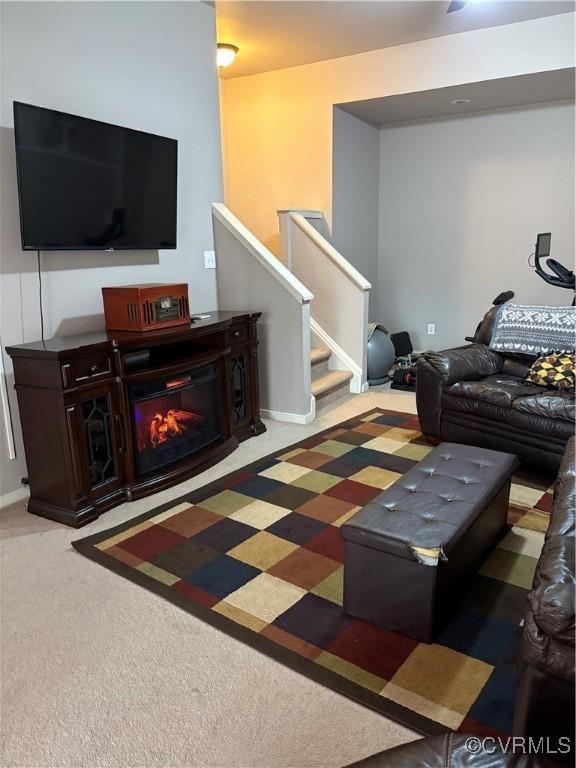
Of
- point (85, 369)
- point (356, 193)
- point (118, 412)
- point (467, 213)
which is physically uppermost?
point (356, 193)

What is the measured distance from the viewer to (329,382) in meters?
4.79

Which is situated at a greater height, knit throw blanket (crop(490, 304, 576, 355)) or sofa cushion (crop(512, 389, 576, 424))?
knit throw blanket (crop(490, 304, 576, 355))

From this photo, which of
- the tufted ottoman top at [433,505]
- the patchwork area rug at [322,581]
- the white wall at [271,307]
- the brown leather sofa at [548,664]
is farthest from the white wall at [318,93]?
the brown leather sofa at [548,664]

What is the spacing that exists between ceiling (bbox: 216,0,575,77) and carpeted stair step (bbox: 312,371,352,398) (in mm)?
2753

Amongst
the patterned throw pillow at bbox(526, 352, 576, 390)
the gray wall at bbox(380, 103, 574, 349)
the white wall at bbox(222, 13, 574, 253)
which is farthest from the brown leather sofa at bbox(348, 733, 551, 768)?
the gray wall at bbox(380, 103, 574, 349)

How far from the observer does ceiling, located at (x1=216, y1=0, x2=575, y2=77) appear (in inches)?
157

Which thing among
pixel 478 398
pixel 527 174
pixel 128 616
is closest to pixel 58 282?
pixel 128 616

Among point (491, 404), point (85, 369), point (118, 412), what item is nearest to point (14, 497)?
point (118, 412)

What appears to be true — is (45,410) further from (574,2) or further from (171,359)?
(574,2)

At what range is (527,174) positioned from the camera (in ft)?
17.7

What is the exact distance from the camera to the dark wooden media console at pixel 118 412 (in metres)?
2.68

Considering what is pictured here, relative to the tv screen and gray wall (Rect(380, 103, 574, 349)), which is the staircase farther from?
the tv screen

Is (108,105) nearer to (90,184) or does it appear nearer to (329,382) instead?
(90,184)

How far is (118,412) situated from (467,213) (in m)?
4.37
